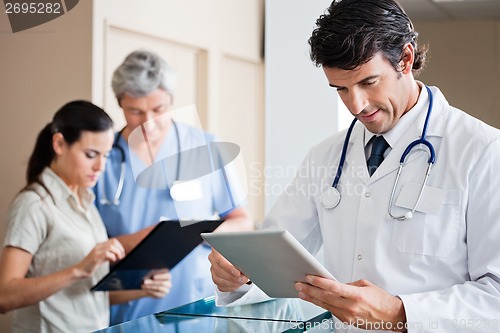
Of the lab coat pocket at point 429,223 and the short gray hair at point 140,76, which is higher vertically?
the short gray hair at point 140,76

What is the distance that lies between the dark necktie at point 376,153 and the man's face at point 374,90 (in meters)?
0.07

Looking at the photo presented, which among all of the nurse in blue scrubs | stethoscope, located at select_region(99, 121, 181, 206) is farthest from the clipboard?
stethoscope, located at select_region(99, 121, 181, 206)

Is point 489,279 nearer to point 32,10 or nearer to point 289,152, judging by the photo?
point 289,152

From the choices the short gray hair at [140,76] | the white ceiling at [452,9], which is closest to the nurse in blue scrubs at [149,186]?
the short gray hair at [140,76]

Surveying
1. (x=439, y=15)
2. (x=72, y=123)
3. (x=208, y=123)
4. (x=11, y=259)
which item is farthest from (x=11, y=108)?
(x=439, y=15)

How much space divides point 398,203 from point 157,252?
40.3 inches

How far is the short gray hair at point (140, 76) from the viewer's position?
295 cm

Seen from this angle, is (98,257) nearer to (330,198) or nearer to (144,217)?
(144,217)

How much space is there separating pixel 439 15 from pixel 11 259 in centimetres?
291

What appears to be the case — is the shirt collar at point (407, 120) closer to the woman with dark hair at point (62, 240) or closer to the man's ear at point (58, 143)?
the woman with dark hair at point (62, 240)

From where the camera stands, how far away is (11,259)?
2.26 meters

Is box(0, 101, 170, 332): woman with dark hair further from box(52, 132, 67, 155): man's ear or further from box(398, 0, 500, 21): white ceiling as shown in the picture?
box(398, 0, 500, 21): white ceiling

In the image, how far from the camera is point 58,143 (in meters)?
2.54

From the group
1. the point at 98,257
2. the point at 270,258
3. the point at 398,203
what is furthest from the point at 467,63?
the point at 270,258
